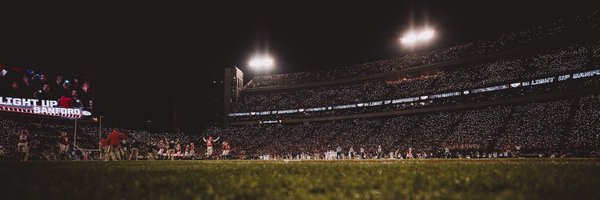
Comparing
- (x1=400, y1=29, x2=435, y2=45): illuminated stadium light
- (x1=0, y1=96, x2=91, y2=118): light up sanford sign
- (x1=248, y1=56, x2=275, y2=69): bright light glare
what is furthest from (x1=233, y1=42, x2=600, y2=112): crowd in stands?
(x1=0, y1=96, x2=91, y2=118): light up sanford sign

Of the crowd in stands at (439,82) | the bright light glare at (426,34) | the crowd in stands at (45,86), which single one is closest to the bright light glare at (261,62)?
the crowd in stands at (439,82)

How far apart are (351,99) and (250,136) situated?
53.9ft

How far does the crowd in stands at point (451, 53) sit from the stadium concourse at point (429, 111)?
0.63 ft

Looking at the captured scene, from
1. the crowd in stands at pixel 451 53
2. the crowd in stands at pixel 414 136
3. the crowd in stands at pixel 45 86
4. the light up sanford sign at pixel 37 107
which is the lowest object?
the crowd in stands at pixel 414 136

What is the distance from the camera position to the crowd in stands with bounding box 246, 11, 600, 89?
48.2 m

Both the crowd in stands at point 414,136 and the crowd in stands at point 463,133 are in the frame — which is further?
the crowd in stands at point 463,133

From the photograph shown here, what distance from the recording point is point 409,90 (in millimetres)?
60906

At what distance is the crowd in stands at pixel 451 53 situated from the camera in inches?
1897

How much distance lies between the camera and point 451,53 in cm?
6091

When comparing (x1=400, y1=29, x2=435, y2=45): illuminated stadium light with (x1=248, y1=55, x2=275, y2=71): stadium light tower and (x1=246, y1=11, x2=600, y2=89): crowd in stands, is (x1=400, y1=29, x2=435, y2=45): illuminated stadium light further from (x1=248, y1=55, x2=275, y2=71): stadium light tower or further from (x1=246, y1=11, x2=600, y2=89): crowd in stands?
(x1=248, y1=55, x2=275, y2=71): stadium light tower

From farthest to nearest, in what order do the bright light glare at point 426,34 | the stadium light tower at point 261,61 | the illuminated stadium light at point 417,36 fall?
1. the stadium light tower at point 261,61
2. the illuminated stadium light at point 417,36
3. the bright light glare at point 426,34

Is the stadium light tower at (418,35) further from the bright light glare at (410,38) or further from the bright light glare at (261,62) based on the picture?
the bright light glare at (261,62)

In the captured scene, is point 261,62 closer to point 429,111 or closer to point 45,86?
point 429,111

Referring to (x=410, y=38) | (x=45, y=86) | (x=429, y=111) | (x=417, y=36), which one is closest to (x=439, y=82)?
(x=429, y=111)
